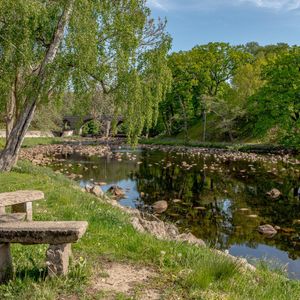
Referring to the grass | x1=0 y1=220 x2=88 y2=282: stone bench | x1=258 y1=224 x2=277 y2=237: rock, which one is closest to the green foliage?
x1=258 y1=224 x2=277 y2=237: rock

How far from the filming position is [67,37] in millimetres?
15266

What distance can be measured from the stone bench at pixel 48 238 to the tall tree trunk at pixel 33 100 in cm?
1122

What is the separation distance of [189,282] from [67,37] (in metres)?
12.5

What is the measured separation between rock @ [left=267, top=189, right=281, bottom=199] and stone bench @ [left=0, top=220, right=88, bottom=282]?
15.3 m

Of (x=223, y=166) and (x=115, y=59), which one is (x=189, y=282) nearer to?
(x=115, y=59)

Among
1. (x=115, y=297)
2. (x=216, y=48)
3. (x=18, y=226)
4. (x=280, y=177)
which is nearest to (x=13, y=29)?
(x=18, y=226)

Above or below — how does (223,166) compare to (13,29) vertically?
below

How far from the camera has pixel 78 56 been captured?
49.4ft

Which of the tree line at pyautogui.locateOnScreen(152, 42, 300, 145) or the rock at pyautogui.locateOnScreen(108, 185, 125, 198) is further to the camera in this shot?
the tree line at pyautogui.locateOnScreen(152, 42, 300, 145)

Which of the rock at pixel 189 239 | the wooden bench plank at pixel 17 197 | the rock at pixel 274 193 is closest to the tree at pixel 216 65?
the rock at pixel 274 193

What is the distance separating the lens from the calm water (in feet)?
39.5

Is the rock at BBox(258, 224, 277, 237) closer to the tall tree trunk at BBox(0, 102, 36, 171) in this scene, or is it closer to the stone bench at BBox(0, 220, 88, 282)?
the stone bench at BBox(0, 220, 88, 282)

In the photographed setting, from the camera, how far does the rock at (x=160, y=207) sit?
15.8 m

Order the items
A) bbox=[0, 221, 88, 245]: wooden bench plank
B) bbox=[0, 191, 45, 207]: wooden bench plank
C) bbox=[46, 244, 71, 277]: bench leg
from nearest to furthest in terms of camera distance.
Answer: bbox=[0, 221, 88, 245]: wooden bench plank → bbox=[46, 244, 71, 277]: bench leg → bbox=[0, 191, 45, 207]: wooden bench plank
